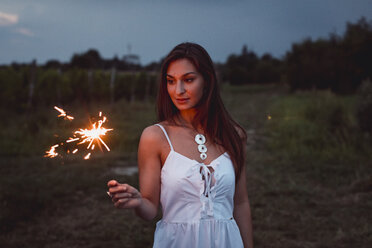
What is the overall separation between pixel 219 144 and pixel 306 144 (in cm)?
758

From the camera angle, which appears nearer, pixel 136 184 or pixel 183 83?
pixel 183 83

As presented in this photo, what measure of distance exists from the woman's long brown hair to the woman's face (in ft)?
0.12

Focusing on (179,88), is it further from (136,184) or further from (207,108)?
(136,184)

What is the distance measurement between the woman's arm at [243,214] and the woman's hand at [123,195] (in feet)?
2.82

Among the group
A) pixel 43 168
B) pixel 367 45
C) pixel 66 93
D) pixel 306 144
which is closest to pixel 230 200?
pixel 43 168

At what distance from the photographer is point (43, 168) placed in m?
6.66

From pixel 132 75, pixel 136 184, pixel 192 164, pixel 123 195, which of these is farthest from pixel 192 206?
pixel 132 75

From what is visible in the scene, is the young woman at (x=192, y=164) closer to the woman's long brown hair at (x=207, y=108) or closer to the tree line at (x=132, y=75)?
the woman's long brown hair at (x=207, y=108)

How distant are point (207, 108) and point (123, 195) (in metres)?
0.94

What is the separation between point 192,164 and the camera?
6.30 feet

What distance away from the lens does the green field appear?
4148mm

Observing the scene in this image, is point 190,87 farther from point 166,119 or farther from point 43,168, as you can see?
point 43,168

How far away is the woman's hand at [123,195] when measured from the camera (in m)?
1.36

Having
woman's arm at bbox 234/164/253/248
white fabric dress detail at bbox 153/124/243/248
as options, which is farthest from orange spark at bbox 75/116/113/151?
woman's arm at bbox 234/164/253/248
